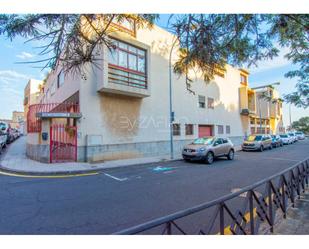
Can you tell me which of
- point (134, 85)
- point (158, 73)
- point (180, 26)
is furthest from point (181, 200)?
point (158, 73)

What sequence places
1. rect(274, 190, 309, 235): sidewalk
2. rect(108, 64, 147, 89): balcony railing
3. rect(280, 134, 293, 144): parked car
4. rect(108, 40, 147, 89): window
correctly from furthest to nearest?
1. rect(280, 134, 293, 144): parked car
2. rect(108, 40, 147, 89): window
3. rect(108, 64, 147, 89): balcony railing
4. rect(274, 190, 309, 235): sidewalk

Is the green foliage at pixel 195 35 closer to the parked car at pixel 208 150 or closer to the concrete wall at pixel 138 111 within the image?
the concrete wall at pixel 138 111

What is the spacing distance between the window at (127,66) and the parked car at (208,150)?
543cm

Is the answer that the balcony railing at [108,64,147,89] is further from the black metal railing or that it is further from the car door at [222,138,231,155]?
the black metal railing

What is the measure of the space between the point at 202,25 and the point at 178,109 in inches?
554

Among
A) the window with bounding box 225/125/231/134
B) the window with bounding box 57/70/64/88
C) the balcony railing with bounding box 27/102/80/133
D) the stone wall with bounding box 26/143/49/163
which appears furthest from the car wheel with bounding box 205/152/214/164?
the window with bounding box 225/125/231/134

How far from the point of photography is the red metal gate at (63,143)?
37.3 feet

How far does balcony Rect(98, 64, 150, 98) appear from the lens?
12.1 meters

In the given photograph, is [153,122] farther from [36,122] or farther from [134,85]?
[36,122]

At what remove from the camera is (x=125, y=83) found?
43.1 feet

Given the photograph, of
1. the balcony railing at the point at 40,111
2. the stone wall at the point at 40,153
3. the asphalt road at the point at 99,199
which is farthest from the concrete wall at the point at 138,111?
the asphalt road at the point at 99,199

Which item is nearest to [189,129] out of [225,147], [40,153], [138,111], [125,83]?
[225,147]

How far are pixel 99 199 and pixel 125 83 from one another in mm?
9168

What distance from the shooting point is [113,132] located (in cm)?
1303
